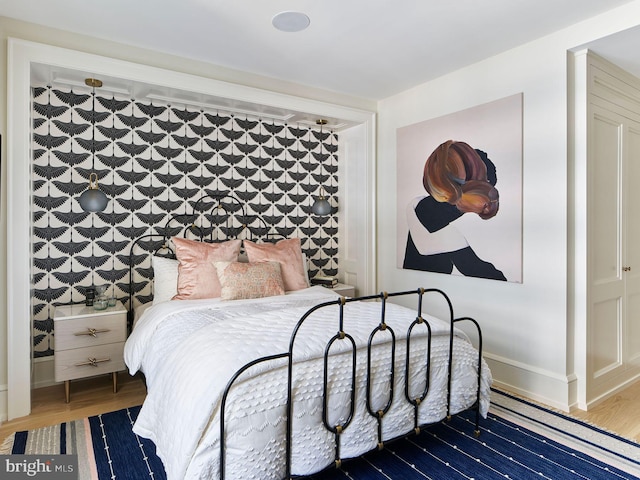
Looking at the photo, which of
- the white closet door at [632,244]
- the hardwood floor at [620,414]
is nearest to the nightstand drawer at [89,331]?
the hardwood floor at [620,414]

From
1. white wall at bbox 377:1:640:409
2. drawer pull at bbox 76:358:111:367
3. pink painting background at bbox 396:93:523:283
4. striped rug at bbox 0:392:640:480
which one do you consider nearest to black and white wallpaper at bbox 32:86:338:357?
drawer pull at bbox 76:358:111:367

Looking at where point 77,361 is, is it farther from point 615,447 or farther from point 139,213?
point 615,447

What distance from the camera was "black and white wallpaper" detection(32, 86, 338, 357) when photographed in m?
3.16

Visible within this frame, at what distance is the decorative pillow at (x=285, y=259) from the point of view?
11.4ft

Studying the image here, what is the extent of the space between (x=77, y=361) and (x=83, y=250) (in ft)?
2.82

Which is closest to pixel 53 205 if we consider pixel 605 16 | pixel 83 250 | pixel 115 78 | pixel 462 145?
pixel 83 250

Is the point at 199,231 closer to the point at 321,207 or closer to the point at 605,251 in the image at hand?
the point at 321,207

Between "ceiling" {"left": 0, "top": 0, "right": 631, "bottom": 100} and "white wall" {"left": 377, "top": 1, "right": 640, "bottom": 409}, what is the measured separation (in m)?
0.12

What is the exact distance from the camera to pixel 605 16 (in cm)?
259

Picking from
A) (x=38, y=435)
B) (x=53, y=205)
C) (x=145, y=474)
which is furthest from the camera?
(x=53, y=205)

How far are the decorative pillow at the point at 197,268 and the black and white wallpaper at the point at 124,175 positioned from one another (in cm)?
57

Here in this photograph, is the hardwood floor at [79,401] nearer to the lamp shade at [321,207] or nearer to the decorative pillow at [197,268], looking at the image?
the decorative pillow at [197,268]

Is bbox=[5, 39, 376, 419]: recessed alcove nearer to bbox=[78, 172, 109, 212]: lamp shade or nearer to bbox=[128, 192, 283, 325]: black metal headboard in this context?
bbox=[78, 172, 109, 212]: lamp shade

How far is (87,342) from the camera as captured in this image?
9.66ft
